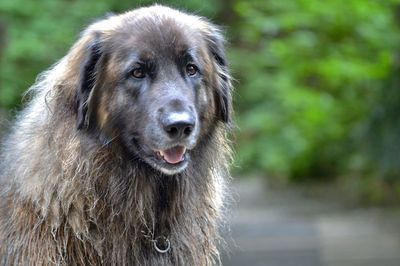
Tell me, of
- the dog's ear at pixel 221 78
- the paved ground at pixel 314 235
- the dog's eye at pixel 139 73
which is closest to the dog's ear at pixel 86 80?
the dog's eye at pixel 139 73

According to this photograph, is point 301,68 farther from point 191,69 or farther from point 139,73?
point 139,73

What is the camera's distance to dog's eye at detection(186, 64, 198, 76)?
488 cm

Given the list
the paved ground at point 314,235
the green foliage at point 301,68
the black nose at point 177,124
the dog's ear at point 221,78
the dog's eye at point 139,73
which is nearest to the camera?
the black nose at point 177,124

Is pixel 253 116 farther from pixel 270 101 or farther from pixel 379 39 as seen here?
pixel 379 39

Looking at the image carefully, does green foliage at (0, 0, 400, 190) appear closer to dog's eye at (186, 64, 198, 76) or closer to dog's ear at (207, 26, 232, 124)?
dog's ear at (207, 26, 232, 124)

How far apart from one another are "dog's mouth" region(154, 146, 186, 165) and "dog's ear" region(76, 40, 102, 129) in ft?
1.46

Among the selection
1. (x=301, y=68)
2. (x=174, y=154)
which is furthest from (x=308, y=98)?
(x=174, y=154)

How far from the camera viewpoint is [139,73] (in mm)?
4742

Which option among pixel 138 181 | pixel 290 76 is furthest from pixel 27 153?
pixel 290 76

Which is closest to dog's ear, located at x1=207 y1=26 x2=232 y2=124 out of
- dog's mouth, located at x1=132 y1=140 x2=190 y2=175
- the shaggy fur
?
the shaggy fur

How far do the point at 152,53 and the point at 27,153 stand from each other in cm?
95

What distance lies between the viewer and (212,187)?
5293mm

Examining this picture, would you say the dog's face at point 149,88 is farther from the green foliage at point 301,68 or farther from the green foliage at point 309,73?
the green foliage at point 309,73

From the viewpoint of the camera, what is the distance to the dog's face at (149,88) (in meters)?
4.65
